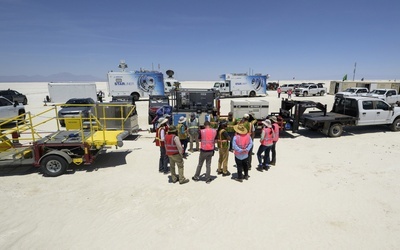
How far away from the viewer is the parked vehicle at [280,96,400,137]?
34.3 ft

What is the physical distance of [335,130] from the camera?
1071 cm

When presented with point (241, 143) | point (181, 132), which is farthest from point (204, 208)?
point (181, 132)

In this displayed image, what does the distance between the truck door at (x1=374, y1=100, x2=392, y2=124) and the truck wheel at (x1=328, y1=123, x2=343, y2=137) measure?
2264mm

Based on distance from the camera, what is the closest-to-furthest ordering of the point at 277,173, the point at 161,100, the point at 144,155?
the point at 277,173 → the point at 144,155 → the point at 161,100

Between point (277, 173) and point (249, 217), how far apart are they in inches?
Result: 99.4

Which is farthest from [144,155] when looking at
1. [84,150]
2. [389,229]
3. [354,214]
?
[389,229]

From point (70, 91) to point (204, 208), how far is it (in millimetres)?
25182

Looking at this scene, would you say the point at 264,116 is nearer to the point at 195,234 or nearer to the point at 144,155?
the point at 144,155

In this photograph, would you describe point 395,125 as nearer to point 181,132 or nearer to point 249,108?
point 249,108

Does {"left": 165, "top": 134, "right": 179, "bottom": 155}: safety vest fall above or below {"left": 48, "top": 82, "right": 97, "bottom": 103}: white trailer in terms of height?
below

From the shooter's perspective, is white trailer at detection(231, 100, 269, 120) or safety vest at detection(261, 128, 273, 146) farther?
white trailer at detection(231, 100, 269, 120)

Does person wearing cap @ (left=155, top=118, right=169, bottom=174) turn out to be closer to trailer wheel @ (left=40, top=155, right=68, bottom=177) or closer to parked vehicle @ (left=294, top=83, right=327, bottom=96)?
trailer wheel @ (left=40, top=155, right=68, bottom=177)

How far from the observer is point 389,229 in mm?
4145

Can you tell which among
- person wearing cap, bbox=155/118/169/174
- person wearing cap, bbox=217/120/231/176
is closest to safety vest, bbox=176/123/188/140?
person wearing cap, bbox=155/118/169/174
